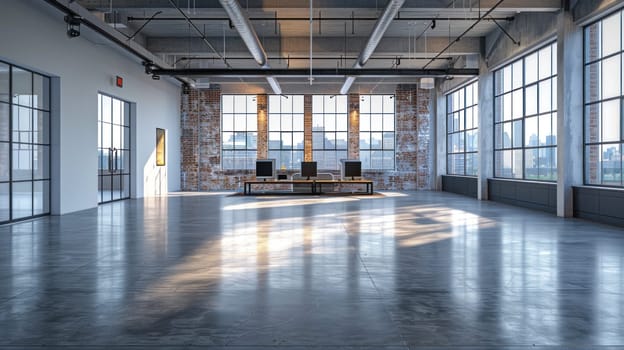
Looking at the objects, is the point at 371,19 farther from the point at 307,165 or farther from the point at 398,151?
the point at 398,151

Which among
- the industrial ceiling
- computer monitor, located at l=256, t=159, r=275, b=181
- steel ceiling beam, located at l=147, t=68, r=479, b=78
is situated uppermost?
the industrial ceiling

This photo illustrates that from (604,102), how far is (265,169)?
1206 centimetres

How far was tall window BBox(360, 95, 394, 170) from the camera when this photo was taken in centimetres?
2419

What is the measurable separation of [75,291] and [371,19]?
35.8ft

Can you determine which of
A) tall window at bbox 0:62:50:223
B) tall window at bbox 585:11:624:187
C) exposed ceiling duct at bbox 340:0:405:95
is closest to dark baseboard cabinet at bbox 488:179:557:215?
tall window at bbox 585:11:624:187

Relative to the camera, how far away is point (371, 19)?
45.1ft

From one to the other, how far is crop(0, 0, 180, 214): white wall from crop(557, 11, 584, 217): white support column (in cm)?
1107

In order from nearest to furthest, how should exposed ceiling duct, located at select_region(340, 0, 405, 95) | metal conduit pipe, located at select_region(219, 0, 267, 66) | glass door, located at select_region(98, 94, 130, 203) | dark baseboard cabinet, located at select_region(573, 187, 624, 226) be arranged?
metal conduit pipe, located at select_region(219, 0, 267, 66), exposed ceiling duct, located at select_region(340, 0, 405, 95), dark baseboard cabinet, located at select_region(573, 187, 624, 226), glass door, located at select_region(98, 94, 130, 203)

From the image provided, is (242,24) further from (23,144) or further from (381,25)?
(23,144)

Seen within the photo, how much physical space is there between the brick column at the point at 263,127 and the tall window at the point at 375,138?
433 centimetres

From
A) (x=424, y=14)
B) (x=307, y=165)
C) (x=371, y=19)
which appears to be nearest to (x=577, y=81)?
(x=424, y=14)

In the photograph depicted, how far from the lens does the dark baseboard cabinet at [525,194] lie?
506 inches

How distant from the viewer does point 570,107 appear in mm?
11625

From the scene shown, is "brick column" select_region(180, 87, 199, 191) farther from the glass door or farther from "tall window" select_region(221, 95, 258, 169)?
the glass door
